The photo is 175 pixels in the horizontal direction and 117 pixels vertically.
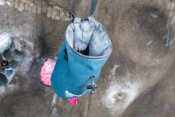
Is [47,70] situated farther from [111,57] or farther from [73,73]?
[73,73]

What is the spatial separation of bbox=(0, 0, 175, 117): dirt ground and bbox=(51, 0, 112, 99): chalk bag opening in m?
0.50

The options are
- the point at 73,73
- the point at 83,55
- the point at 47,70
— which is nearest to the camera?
the point at 83,55

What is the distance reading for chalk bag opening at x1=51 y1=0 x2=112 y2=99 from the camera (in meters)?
→ 2.83

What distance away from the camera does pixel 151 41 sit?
11.8ft

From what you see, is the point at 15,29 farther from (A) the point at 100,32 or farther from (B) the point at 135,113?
(B) the point at 135,113

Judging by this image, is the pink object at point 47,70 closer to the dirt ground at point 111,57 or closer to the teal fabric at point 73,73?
the dirt ground at point 111,57

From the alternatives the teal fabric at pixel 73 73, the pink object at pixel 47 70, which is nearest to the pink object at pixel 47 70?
the pink object at pixel 47 70

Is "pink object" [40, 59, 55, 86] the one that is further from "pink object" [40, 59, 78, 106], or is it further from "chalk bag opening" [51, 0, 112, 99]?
"chalk bag opening" [51, 0, 112, 99]

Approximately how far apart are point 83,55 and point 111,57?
861 millimetres

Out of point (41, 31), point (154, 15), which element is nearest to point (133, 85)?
point (154, 15)

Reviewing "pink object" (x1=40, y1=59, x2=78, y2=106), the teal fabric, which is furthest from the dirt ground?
the teal fabric

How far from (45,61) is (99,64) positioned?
2.82 ft

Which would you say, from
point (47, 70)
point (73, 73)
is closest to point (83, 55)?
point (73, 73)

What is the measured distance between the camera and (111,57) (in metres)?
3.62
